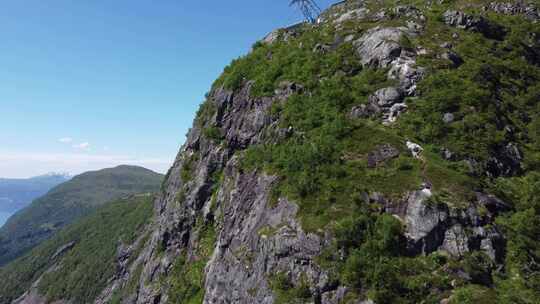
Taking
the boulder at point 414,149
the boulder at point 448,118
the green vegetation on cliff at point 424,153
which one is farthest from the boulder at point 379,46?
the boulder at point 414,149

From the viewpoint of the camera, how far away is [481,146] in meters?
21.8

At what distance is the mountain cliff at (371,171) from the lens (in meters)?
16.8

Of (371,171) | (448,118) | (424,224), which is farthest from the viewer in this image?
(448,118)

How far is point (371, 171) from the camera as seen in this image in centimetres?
2131

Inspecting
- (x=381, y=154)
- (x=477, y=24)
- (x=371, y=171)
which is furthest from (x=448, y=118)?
(x=477, y=24)

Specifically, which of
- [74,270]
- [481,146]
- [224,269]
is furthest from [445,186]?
[74,270]

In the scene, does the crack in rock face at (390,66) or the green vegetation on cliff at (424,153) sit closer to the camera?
the green vegetation on cliff at (424,153)

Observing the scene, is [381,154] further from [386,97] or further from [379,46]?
[379,46]

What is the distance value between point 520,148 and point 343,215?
1348 cm

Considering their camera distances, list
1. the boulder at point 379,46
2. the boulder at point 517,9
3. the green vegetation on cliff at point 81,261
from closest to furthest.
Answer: the boulder at point 379,46
the boulder at point 517,9
the green vegetation on cliff at point 81,261

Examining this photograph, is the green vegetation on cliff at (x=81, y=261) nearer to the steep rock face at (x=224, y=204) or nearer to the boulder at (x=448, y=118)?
the steep rock face at (x=224, y=204)

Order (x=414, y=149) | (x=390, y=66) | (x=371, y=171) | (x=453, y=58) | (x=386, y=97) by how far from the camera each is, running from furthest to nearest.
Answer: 1. (x=453, y=58)
2. (x=390, y=66)
3. (x=386, y=97)
4. (x=414, y=149)
5. (x=371, y=171)

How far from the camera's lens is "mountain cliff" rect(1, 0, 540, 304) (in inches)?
661

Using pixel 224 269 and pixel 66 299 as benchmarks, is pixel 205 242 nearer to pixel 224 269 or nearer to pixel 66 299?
pixel 224 269
